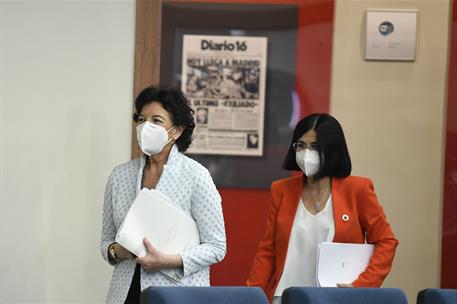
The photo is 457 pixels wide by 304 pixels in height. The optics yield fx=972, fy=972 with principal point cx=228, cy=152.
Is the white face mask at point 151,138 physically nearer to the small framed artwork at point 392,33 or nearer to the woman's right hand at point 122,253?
the woman's right hand at point 122,253

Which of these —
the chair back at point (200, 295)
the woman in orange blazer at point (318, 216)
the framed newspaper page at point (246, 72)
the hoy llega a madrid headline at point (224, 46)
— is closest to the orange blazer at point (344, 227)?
the woman in orange blazer at point (318, 216)

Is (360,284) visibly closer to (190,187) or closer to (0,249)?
(190,187)

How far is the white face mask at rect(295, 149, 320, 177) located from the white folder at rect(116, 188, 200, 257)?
0.60m

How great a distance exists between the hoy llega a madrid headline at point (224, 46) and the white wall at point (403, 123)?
582 mm

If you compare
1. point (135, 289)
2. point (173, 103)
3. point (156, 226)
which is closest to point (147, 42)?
point (173, 103)

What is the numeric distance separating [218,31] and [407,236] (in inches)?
69.2

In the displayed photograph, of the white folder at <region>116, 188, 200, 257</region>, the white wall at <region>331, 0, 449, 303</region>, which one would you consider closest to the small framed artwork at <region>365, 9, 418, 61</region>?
the white wall at <region>331, 0, 449, 303</region>

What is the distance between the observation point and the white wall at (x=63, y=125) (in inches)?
240

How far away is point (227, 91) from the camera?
241 inches

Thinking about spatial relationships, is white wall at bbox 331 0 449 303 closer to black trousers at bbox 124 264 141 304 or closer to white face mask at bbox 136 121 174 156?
white face mask at bbox 136 121 174 156

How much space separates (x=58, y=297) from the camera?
6.10m

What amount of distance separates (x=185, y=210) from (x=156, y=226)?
0.16m

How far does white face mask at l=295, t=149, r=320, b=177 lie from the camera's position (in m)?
4.43

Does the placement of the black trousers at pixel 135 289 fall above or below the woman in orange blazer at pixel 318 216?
below
